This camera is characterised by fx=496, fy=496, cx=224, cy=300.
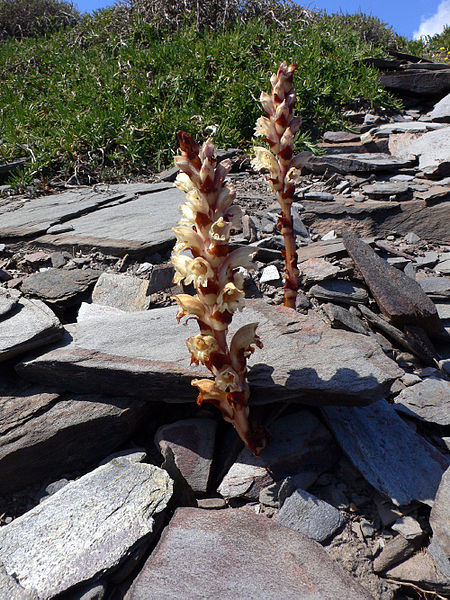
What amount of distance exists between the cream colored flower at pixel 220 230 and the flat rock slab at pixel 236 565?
1.28 m

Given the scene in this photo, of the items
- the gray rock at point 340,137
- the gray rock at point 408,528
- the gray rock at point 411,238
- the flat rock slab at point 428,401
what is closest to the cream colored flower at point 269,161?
the flat rock slab at point 428,401

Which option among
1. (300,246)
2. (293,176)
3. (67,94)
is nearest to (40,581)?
(293,176)

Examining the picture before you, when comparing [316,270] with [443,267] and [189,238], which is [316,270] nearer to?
[443,267]

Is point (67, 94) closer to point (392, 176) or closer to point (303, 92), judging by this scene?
point (303, 92)

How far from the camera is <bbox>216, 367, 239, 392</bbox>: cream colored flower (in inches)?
86.7

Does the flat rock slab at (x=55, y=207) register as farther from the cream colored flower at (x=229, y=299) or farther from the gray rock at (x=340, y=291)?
the cream colored flower at (x=229, y=299)

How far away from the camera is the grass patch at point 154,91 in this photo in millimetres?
6953

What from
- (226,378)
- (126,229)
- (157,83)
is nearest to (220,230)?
(226,378)

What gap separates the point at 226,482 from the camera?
256cm

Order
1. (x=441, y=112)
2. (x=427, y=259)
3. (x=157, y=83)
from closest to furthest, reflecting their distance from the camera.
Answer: (x=427, y=259) < (x=441, y=112) < (x=157, y=83)

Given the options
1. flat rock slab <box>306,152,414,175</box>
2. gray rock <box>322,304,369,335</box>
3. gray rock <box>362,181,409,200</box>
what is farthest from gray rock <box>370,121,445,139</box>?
gray rock <box>322,304,369,335</box>

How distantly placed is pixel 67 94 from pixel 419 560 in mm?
8667

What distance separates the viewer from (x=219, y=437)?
2.84 metres

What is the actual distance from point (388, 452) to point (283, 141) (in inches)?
71.9
